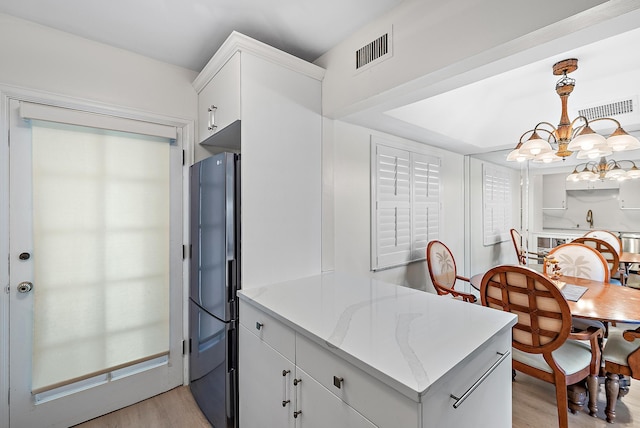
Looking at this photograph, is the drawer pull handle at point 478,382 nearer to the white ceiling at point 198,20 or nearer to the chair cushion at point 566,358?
the chair cushion at point 566,358

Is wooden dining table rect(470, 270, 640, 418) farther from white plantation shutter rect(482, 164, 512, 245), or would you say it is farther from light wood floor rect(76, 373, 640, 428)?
white plantation shutter rect(482, 164, 512, 245)

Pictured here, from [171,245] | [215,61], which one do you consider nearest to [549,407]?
[171,245]

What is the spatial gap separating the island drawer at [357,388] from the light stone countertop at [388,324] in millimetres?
37

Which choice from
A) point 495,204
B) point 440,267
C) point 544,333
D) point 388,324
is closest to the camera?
point 388,324

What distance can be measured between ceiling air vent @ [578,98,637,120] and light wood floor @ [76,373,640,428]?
6.67 feet

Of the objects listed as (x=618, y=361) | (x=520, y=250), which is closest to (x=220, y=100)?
(x=618, y=361)

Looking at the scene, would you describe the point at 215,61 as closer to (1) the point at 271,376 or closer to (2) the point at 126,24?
(2) the point at 126,24

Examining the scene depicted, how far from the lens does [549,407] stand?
179 centimetres

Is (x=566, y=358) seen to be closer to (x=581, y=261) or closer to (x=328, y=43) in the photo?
(x=581, y=261)

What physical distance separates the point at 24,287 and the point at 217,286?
110 centimetres

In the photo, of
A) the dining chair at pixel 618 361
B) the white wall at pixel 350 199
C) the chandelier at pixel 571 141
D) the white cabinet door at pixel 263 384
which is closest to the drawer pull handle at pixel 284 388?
the white cabinet door at pixel 263 384

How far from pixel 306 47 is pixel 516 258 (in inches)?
125

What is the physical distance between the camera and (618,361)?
5.24ft

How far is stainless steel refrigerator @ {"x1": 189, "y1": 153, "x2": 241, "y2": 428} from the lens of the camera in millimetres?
1549
